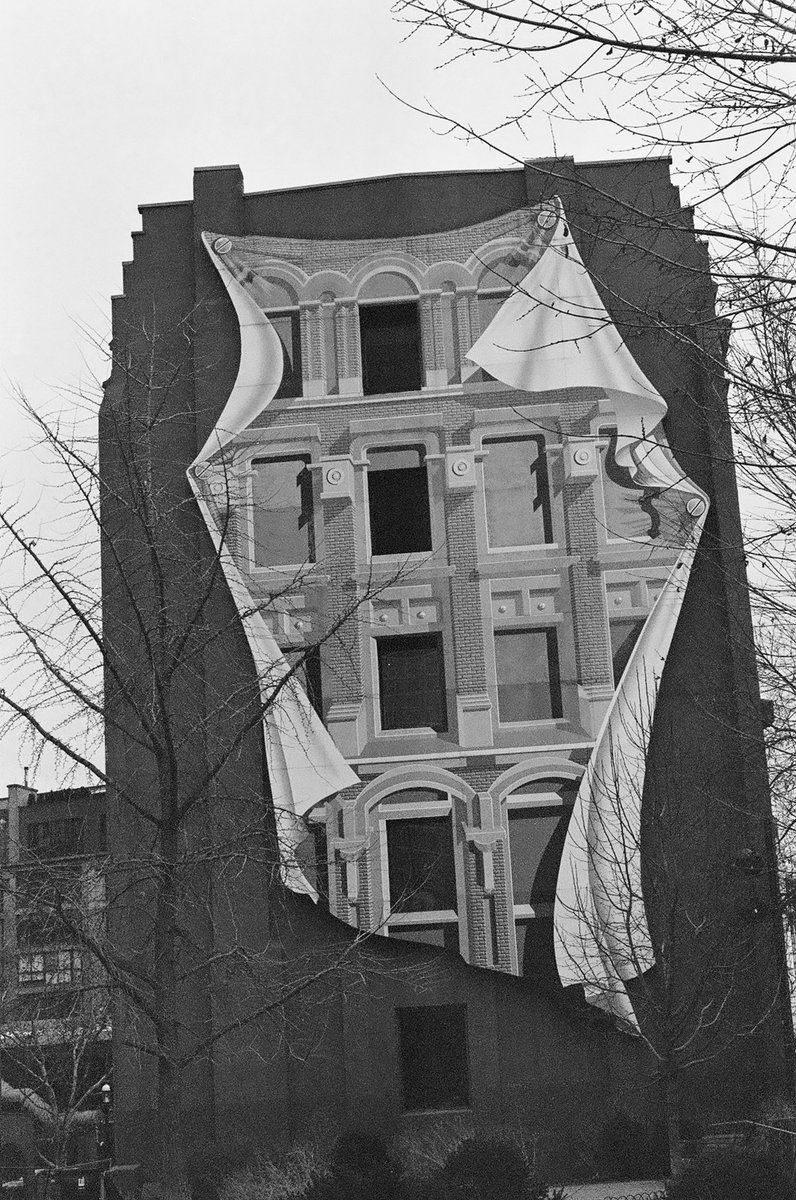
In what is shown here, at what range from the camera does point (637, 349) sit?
28219 mm

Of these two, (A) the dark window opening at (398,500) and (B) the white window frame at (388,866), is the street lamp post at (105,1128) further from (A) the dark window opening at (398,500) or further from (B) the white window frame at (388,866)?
(A) the dark window opening at (398,500)

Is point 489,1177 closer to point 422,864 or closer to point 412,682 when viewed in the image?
point 422,864

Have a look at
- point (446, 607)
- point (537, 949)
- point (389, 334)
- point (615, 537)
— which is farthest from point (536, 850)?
point (389, 334)

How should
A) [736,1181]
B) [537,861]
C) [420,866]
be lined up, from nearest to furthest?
[736,1181]
[537,861]
[420,866]

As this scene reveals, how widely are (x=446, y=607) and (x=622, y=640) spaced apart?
323 centimetres

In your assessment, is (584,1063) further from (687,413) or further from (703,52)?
(703,52)

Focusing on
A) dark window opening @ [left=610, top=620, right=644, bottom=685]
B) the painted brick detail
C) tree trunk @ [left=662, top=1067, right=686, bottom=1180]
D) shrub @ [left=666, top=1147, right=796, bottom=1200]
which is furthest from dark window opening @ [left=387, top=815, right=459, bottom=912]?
shrub @ [left=666, top=1147, right=796, bottom=1200]

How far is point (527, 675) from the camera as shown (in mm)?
26719

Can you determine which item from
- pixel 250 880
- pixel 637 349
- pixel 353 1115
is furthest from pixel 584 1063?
pixel 637 349

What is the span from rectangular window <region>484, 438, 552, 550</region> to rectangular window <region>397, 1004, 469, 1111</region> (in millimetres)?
8487

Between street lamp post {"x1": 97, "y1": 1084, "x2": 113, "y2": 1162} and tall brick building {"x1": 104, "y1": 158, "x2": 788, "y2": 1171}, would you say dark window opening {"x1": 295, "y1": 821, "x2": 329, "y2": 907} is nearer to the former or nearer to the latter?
tall brick building {"x1": 104, "y1": 158, "x2": 788, "y2": 1171}

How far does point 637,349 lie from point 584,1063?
13062 mm

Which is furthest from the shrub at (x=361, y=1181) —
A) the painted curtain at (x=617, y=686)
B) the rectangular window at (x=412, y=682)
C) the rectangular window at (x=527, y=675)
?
the rectangular window at (x=527, y=675)

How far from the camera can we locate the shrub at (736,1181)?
17125 millimetres
